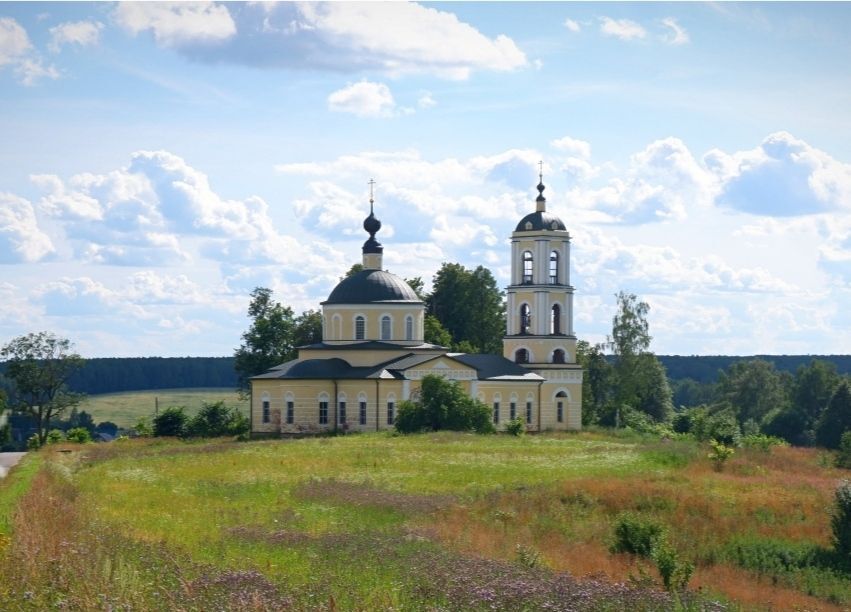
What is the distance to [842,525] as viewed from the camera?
27.1 metres

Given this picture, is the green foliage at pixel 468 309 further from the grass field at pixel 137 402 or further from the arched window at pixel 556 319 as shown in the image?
the grass field at pixel 137 402

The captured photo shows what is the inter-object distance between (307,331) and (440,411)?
24894 millimetres

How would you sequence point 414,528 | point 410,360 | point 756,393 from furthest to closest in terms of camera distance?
point 756,393, point 410,360, point 414,528

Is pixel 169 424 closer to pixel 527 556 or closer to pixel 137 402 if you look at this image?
pixel 527 556

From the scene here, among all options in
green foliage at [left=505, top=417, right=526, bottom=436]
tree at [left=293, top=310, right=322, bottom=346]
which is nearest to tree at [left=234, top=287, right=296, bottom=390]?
tree at [left=293, top=310, right=322, bottom=346]

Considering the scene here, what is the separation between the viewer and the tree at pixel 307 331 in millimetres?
78375

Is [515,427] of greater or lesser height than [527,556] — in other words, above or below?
above

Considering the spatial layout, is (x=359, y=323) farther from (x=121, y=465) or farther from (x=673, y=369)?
(x=673, y=369)

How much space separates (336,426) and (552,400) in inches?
437

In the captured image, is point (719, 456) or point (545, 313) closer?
point (719, 456)

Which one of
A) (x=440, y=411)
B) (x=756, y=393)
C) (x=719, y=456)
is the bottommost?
(x=719, y=456)

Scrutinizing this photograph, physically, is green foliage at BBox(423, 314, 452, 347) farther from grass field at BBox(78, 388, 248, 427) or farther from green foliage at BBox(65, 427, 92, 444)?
grass field at BBox(78, 388, 248, 427)

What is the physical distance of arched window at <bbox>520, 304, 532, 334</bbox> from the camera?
66.4m

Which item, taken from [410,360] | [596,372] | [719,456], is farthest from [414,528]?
[596,372]
